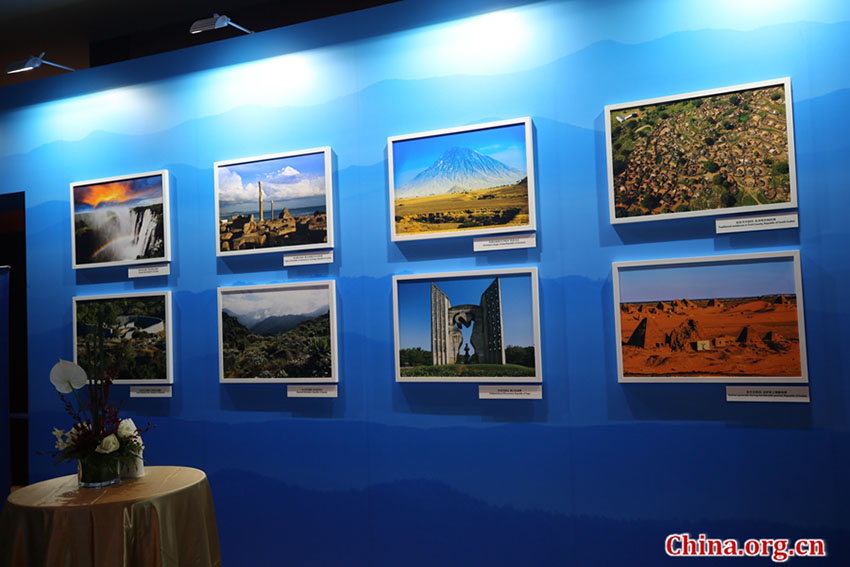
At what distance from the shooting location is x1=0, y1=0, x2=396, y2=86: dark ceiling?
5793 millimetres

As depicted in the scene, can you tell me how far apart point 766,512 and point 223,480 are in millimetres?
3684

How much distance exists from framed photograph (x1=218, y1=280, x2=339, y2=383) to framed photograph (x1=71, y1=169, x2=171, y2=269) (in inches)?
31.3

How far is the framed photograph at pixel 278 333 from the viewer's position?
485 cm

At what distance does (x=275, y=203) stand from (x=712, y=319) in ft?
10.0

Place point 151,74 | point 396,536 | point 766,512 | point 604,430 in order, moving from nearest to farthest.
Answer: point 766,512, point 604,430, point 396,536, point 151,74

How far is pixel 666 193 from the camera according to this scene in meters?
4.09

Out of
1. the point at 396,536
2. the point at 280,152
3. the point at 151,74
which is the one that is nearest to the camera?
the point at 396,536

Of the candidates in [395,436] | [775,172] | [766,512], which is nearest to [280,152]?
[395,436]

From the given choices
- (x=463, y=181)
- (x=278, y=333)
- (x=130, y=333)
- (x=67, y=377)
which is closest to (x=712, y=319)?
(x=463, y=181)

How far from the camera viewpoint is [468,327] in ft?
14.6

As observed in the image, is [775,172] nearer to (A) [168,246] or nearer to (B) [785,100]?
(B) [785,100]
